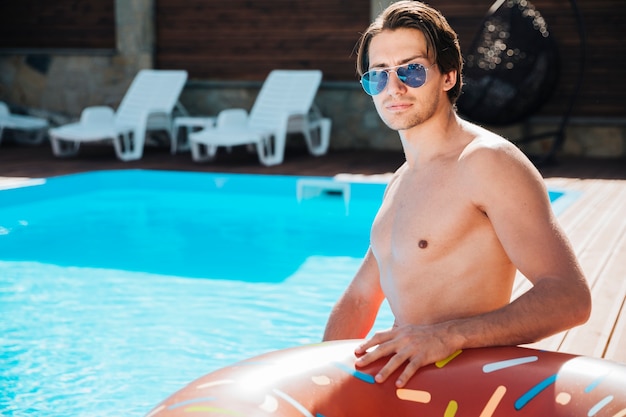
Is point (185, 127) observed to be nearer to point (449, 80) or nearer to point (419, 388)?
point (449, 80)

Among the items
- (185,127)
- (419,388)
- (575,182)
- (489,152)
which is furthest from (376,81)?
(185,127)

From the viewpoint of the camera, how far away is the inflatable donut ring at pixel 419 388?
1.24 meters

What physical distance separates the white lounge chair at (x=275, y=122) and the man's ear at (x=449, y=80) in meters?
6.19

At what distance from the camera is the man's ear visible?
65.6 inches

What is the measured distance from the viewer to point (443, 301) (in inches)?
63.7

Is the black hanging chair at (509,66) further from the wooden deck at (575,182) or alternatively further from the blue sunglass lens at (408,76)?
the blue sunglass lens at (408,76)

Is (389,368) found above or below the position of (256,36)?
above

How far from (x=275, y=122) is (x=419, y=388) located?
7.03 metres

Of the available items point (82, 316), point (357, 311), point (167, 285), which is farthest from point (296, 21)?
point (357, 311)

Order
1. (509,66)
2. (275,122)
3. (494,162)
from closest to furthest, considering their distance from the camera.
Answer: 1. (494,162)
2. (509,66)
3. (275,122)

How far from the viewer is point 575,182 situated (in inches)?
259

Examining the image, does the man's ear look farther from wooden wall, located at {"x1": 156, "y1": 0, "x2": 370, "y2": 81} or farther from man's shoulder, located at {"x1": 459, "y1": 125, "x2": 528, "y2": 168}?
wooden wall, located at {"x1": 156, "y1": 0, "x2": 370, "y2": 81}

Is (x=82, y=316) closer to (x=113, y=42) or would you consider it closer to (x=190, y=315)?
(x=190, y=315)

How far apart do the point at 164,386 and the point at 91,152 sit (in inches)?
260
